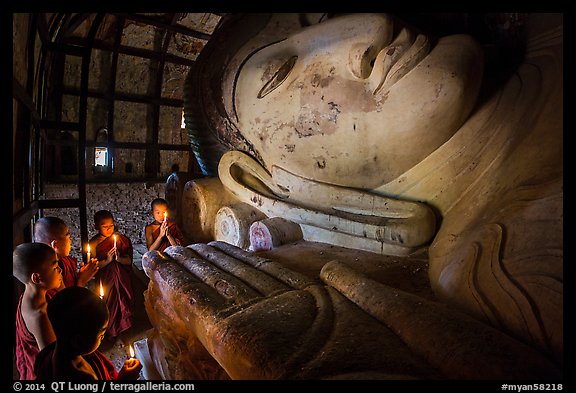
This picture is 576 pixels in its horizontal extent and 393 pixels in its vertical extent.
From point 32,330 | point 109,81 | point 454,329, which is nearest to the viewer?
point 454,329

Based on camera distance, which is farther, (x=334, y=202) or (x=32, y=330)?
(x=334, y=202)

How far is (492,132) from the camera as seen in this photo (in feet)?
6.33

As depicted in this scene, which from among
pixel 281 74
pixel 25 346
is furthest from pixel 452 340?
pixel 281 74

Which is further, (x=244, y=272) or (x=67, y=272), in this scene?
(x=67, y=272)

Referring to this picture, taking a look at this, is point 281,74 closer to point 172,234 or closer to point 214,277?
point 214,277

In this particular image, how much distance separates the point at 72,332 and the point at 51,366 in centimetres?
15

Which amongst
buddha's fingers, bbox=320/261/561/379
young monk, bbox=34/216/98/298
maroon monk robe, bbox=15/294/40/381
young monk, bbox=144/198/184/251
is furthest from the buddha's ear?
young monk, bbox=144/198/184/251

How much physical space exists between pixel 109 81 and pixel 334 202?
5.02 metres

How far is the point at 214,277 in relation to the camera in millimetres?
1626

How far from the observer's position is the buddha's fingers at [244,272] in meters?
1.50

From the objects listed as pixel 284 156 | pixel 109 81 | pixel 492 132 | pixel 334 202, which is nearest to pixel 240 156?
pixel 284 156

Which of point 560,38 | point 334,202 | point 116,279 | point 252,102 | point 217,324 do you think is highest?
point 560,38

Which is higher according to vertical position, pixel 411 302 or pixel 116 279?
pixel 411 302
